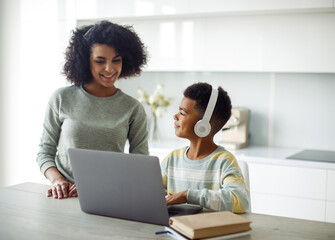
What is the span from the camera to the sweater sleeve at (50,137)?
1893 millimetres

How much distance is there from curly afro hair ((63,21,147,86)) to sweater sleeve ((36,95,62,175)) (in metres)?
0.17

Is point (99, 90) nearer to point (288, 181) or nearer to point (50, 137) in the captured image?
point (50, 137)

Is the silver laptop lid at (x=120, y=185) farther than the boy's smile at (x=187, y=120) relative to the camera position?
No

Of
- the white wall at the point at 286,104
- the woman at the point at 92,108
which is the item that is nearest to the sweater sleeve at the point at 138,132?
the woman at the point at 92,108

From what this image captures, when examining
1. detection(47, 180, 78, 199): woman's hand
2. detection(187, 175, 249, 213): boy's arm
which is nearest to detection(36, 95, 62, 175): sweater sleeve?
detection(47, 180, 78, 199): woman's hand

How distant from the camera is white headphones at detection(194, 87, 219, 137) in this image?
5.33 ft

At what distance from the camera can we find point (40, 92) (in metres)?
3.62

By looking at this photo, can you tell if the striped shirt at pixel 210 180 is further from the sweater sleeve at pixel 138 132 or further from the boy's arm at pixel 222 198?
the sweater sleeve at pixel 138 132

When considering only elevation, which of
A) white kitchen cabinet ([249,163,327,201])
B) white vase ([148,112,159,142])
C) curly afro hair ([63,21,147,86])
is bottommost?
white kitchen cabinet ([249,163,327,201])

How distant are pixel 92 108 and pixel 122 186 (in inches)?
24.3

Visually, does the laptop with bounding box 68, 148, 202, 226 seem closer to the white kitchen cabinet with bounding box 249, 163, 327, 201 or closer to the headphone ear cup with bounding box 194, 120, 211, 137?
the headphone ear cup with bounding box 194, 120, 211, 137

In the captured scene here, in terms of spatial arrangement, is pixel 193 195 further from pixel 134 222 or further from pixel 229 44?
pixel 229 44

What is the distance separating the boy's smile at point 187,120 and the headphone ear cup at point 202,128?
0.12ft

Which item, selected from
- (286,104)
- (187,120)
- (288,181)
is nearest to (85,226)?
(187,120)
